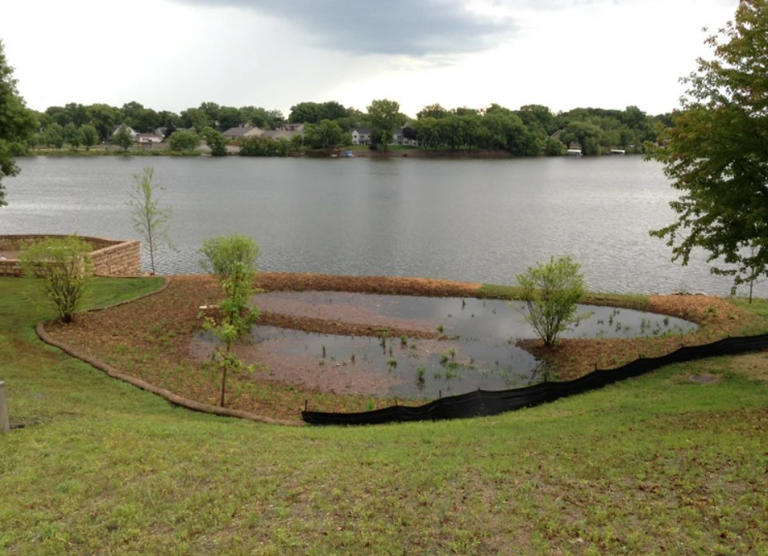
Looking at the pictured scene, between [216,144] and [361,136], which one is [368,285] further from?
[361,136]

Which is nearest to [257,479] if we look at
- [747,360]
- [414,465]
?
[414,465]

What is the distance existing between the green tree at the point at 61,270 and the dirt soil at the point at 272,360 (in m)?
0.89

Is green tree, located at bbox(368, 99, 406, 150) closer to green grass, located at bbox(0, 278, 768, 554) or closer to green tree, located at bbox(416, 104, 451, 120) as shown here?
green tree, located at bbox(416, 104, 451, 120)

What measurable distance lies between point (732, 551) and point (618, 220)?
56089mm

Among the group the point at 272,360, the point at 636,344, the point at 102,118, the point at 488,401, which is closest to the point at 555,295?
the point at 636,344

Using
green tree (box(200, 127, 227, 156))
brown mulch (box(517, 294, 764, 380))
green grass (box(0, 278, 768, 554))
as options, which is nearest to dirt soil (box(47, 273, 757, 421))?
brown mulch (box(517, 294, 764, 380))

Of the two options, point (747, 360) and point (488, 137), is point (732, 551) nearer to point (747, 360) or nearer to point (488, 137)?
point (747, 360)

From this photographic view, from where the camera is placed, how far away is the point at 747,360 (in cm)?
1792

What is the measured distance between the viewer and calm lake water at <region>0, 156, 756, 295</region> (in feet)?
127

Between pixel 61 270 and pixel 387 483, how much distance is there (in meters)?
17.1


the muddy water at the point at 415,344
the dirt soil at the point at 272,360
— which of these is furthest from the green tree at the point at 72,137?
the muddy water at the point at 415,344

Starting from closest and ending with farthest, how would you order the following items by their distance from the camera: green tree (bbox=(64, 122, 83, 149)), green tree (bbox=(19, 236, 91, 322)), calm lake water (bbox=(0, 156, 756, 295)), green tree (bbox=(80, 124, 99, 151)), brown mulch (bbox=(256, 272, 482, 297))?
green tree (bbox=(19, 236, 91, 322)) → brown mulch (bbox=(256, 272, 482, 297)) → calm lake water (bbox=(0, 156, 756, 295)) → green tree (bbox=(64, 122, 83, 149)) → green tree (bbox=(80, 124, 99, 151))

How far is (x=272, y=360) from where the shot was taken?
20.5 meters

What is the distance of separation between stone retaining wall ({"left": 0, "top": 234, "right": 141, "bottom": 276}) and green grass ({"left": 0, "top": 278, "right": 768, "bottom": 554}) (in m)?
15.8
